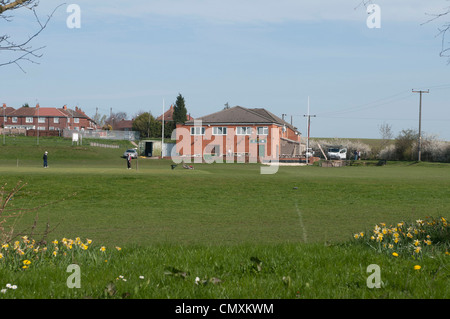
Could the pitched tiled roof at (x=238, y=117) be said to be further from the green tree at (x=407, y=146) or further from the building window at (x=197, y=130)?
the green tree at (x=407, y=146)

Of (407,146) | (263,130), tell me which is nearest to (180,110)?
(263,130)

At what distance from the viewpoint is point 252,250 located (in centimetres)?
780

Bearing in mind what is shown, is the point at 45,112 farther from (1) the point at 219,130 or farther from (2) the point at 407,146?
(2) the point at 407,146

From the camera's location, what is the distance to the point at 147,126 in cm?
10875

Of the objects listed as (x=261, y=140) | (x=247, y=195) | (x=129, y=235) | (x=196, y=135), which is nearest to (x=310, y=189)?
(x=247, y=195)

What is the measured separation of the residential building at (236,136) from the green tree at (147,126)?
23553 millimetres

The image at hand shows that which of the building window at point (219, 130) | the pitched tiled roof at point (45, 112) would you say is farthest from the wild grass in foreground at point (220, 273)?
the pitched tiled roof at point (45, 112)

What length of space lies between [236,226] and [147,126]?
96779 mm

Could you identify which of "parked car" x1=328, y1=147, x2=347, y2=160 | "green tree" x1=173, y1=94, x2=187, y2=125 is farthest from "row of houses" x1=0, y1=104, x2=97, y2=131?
"parked car" x1=328, y1=147, x2=347, y2=160

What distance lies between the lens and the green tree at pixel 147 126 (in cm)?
10581

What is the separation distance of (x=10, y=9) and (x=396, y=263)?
23.2 ft
